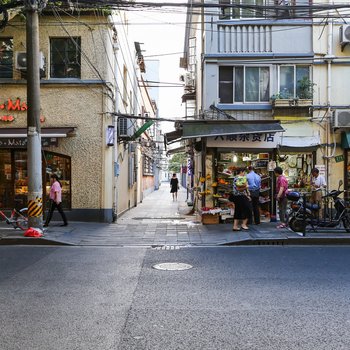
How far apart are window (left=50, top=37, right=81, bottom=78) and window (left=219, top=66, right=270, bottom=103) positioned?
16.7ft

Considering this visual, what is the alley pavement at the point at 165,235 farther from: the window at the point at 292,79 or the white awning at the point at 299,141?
the window at the point at 292,79

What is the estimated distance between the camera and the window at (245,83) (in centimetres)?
1580

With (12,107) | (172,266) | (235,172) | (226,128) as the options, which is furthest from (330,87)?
(12,107)

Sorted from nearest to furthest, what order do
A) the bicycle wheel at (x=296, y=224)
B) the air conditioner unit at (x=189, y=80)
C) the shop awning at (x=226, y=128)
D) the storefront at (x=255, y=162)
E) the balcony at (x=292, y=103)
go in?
the bicycle wheel at (x=296, y=224), the shop awning at (x=226, y=128), the storefront at (x=255, y=162), the balcony at (x=292, y=103), the air conditioner unit at (x=189, y=80)

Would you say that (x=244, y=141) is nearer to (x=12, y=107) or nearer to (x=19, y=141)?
(x=19, y=141)

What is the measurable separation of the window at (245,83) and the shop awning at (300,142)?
1659mm

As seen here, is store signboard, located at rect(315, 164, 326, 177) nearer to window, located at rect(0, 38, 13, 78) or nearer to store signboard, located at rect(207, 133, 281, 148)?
store signboard, located at rect(207, 133, 281, 148)

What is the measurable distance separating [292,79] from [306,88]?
642 mm

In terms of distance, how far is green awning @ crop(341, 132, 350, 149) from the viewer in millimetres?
14953

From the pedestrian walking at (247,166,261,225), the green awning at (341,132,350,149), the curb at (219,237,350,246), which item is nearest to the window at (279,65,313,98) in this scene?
the green awning at (341,132,350,149)

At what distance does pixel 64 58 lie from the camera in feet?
50.8

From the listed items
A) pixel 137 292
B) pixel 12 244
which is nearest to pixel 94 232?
pixel 12 244

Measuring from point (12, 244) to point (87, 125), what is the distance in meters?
5.38

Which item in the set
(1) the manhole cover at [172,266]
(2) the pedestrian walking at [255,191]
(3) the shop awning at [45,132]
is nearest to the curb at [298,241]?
(2) the pedestrian walking at [255,191]
